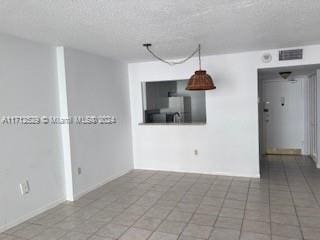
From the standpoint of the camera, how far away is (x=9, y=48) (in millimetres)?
3125

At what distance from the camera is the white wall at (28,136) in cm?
307

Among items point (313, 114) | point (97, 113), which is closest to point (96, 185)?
point (97, 113)

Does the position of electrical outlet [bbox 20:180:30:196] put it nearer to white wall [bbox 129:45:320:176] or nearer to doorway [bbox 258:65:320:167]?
white wall [bbox 129:45:320:176]

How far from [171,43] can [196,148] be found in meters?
2.20

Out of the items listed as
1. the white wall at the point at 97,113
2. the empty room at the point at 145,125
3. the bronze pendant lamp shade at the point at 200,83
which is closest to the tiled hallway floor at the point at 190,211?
the empty room at the point at 145,125

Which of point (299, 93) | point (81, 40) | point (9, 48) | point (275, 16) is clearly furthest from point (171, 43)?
point (299, 93)

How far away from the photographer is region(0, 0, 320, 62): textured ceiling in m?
2.34

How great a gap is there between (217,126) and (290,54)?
66.2 inches

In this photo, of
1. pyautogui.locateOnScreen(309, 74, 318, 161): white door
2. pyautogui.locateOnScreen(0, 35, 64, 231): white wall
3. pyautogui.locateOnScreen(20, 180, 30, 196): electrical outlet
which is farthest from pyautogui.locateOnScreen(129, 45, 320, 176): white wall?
pyautogui.locateOnScreen(20, 180, 30, 196): electrical outlet

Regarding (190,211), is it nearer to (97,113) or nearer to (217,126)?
(217,126)

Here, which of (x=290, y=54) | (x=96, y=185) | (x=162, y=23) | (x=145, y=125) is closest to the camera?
(x=162, y=23)

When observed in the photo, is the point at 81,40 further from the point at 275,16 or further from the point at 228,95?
the point at 228,95

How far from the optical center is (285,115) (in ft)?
22.0

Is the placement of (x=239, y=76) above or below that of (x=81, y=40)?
below
